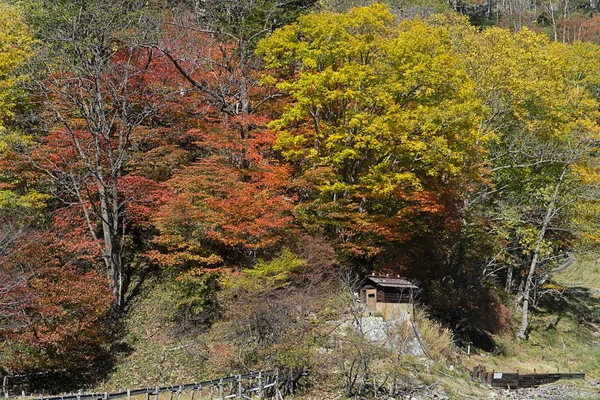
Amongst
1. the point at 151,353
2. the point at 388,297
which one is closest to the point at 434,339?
the point at 388,297

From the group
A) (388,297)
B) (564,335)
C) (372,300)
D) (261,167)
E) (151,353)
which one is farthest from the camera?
(564,335)

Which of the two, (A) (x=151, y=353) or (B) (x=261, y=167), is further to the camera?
(B) (x=261, y=167)

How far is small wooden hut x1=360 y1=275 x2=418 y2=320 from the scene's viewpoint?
21.4 metres

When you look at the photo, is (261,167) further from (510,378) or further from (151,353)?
(510,378)

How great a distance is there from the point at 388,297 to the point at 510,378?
19.4 feet

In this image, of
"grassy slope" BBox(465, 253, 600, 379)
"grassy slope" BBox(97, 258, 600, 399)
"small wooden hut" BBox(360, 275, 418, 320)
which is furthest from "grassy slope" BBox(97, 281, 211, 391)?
"grassy slope" BBox(465, 253, 600, 379)

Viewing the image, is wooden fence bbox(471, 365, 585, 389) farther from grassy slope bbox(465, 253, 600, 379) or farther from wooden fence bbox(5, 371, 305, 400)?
wooden fence bbox(5, 371, 305, 400)

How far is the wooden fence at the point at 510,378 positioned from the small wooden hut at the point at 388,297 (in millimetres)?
3613

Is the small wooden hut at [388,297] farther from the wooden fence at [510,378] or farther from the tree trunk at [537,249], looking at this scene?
the tree trunk at [537,249]

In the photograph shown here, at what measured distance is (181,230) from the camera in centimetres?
2231

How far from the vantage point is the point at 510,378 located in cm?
2214

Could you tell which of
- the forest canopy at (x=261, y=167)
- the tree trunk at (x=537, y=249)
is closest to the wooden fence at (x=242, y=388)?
the forest canopy at (x=261, y=167)

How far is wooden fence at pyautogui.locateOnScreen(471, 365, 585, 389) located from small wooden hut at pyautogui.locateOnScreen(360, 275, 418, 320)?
3613 millimetres

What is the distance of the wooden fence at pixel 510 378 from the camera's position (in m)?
21.7
